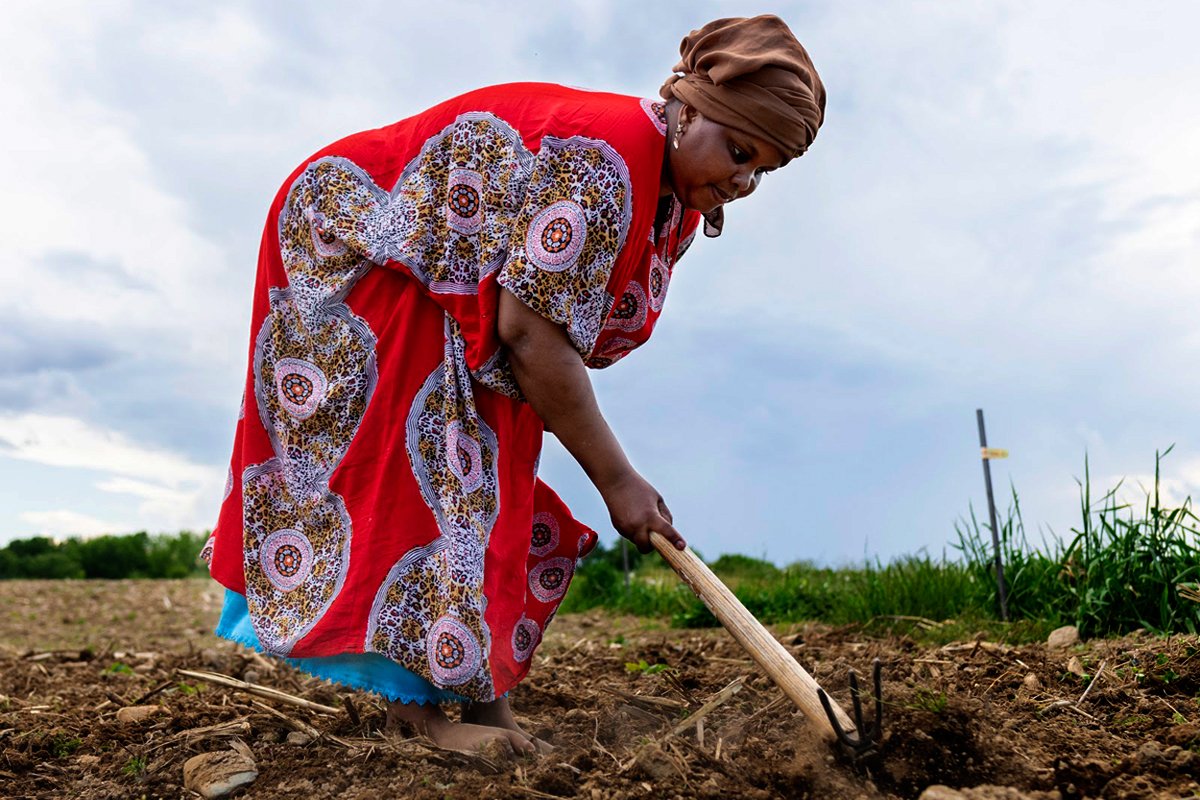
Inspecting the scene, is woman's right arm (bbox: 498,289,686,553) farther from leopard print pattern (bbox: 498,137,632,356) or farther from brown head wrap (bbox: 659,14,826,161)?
brown head wrap (bbox: 659,14,826,161)

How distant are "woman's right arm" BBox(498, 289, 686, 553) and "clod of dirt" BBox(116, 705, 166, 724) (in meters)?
2.04

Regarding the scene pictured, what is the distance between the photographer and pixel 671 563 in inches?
100

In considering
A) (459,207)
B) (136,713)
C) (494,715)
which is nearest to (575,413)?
(459,207)

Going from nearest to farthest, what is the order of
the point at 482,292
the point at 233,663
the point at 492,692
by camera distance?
1. the point at 482,292
2. the point at 492,692
3. the point at 233,663

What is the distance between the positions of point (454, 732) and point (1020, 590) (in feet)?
11.5

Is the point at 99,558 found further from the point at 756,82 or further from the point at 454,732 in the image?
the point at 756,82

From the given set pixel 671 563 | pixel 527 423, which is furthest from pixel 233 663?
pixel 671 563

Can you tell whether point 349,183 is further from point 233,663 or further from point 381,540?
point 233,663

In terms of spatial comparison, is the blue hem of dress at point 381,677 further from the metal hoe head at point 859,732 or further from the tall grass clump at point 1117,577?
the tall grass clump at point 1117,577

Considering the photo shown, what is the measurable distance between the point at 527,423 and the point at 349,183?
0.81 meters

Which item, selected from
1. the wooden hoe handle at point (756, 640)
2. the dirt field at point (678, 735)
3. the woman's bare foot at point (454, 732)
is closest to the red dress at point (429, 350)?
the woman's bare foot at point (454, 732)

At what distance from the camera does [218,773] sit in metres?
2.77

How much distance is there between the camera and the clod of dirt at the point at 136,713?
3.56 meters

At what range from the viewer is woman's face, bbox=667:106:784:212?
2.53 m
